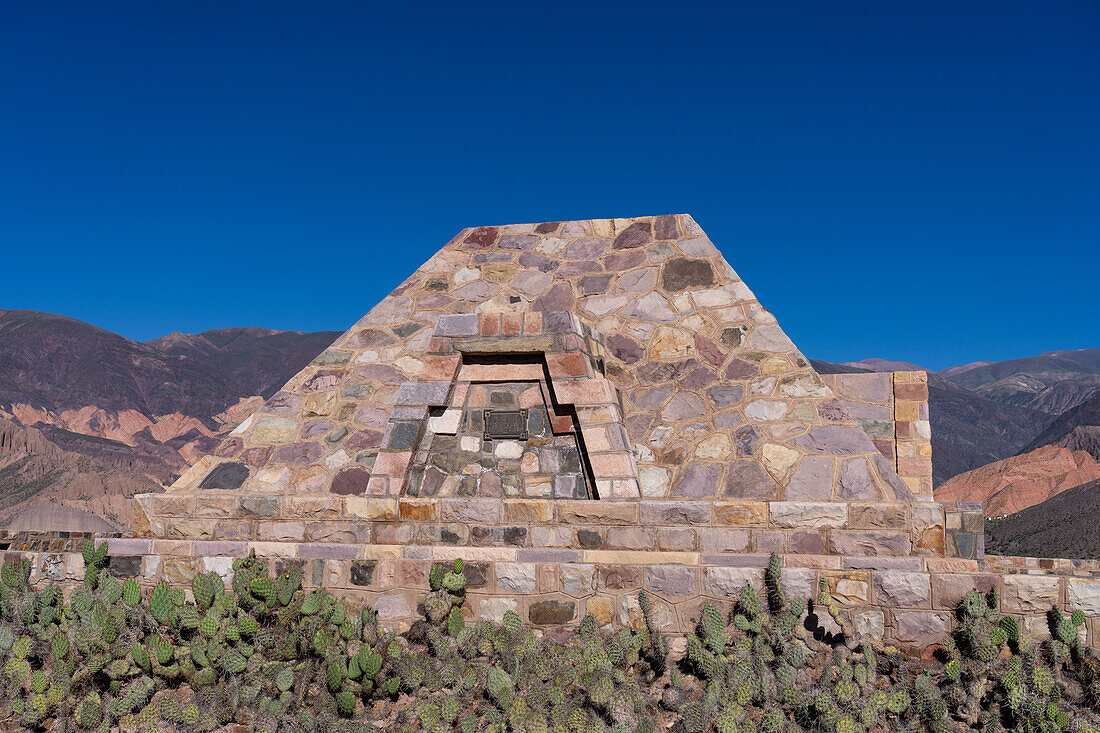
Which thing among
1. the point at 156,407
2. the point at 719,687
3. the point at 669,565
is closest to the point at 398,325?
the point at 669,565

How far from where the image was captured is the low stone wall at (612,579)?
5.51 m

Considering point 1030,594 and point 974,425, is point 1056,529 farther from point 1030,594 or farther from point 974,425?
point 974,425

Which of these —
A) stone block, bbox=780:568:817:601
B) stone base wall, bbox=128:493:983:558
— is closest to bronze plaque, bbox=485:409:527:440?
stone base wall, bbox=128:493:983:558

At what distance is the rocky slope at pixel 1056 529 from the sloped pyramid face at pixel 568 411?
11562 mm

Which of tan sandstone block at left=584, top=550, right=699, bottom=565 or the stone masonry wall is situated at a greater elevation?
the stone masonry wall

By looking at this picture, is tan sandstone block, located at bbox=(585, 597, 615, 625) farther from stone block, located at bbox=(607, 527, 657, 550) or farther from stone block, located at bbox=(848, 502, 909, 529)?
stone block, located at bbox=(848, 502, 909, 529)

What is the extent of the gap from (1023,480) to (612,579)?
28455mm

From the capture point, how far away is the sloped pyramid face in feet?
21.9

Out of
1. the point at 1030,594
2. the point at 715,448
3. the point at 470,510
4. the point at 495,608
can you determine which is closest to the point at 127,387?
the point at 470,510

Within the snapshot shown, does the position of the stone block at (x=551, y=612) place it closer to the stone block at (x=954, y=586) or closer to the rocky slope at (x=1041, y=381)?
the stone block at (x=954, y=586)

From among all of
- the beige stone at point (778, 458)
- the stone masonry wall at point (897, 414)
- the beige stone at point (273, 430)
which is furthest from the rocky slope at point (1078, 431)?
the beige stone at point (273, 430)

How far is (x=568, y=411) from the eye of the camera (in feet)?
22.7

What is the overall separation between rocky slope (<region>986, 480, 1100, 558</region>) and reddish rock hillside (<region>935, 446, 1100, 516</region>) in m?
5.40

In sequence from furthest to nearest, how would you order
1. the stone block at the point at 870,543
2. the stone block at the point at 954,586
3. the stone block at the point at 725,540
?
the stone block at the point at 725,540 → the stone block at the point at 870,543 → the stone block at the point at 954,586
